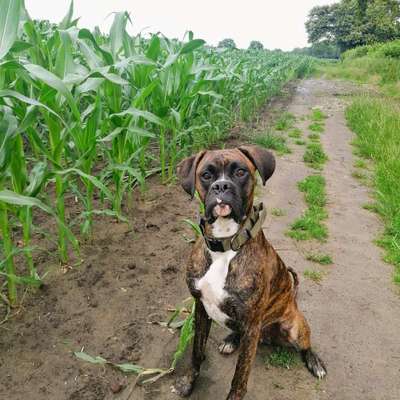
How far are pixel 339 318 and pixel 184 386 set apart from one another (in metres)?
1.39

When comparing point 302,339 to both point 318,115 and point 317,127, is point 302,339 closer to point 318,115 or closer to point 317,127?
point 317,127

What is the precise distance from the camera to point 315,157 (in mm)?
7012

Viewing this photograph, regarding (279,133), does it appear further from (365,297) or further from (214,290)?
(214,290)

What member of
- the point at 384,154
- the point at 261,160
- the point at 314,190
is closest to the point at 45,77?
the point at 261,160

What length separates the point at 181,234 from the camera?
3994 mm

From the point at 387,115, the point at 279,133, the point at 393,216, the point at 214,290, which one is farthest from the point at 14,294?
the point at 387,115

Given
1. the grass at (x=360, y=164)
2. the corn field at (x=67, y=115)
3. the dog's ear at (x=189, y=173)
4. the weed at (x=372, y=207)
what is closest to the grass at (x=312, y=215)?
the weed at (x=372, y=207)

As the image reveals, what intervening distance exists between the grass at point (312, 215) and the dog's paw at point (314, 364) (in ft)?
6.05

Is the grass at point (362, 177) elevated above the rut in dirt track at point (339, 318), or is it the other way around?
the grass at point (362, 177)

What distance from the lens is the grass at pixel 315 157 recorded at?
6.79m

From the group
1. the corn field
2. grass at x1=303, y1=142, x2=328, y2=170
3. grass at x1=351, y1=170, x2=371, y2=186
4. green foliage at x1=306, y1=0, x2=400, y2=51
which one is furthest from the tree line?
the corn field

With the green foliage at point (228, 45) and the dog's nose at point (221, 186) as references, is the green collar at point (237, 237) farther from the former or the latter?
the green foliage at point (228, 45)

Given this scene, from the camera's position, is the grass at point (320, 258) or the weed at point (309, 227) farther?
the weed at point (309, 227)

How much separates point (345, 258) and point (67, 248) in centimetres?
265
